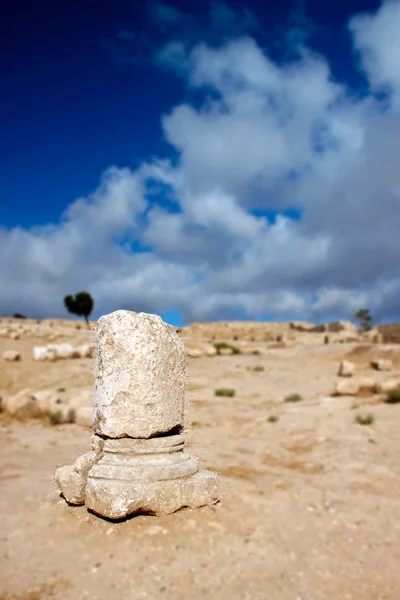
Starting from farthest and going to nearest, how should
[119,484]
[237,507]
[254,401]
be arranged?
[254,401]
[237,507]
[119,484]

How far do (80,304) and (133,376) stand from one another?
50115 millimetres

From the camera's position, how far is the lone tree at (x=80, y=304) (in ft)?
172

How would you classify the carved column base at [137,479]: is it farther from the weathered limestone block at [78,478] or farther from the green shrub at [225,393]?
the green shrub at [225,393]

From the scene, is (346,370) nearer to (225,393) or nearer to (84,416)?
(225,393)

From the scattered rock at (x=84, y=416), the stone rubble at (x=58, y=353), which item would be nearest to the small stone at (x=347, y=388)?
the scattered rock at (x=84, y=416)

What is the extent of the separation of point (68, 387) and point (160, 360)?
1186 cm

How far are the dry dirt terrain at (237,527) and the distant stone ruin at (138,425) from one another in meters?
0.27

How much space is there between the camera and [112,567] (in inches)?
155

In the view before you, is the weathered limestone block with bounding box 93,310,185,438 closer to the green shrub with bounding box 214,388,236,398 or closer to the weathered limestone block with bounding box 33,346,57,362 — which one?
the green shrub with bounding box 214,388,236,398

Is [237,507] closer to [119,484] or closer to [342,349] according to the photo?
[119,484]

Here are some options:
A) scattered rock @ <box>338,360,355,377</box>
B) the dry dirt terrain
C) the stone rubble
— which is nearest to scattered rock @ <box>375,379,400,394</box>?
the dry dirt terrain

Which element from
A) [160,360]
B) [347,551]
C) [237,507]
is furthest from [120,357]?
[347,551]

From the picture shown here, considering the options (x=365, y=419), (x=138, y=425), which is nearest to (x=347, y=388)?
(x=365, y=419)

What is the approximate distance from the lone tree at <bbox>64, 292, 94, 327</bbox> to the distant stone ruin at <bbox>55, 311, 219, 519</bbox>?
49.7 meters
